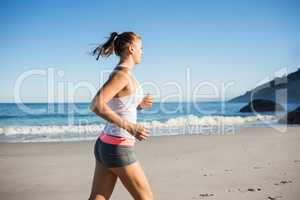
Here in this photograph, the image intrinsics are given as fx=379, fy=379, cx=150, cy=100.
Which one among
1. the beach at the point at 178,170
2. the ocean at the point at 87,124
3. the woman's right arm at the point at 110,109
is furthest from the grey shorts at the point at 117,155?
the ocean at the point at 87,124

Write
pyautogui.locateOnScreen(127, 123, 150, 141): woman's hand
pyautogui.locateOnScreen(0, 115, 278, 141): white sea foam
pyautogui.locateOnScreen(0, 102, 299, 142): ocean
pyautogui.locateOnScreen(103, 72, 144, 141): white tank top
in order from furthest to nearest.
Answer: pyautogui.locateOnScreen(0, 102, 299, 142): ocean → pyautogui.locateOnScreen(0, 115, 278, 141): white sea foam → pyautogui.locateOnScreen(103, 72, 144, 141): white tank top → pyautogui.locateOnScreen(127, 123, 150, 141): woman's hand

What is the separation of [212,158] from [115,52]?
16.4 feet

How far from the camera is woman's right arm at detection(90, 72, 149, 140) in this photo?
2477 mm

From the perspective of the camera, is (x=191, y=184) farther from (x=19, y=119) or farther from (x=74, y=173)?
(x=19, y=119)

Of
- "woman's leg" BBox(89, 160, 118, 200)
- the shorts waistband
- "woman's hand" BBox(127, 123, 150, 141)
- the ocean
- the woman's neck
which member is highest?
the woman's neck

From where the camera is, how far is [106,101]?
2486 millimetres

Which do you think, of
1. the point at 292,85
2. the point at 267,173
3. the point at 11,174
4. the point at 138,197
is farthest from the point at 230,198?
the point at 292,85

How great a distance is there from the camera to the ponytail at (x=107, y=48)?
295cm

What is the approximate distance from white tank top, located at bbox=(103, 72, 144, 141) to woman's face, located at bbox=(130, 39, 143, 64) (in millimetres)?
254

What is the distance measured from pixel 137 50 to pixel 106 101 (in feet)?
1.88

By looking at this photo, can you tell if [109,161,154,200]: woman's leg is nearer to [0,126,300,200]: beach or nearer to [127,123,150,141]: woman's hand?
[127,123,150,141]: woman's hand

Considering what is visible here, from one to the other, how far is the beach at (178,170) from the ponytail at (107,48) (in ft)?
7.75

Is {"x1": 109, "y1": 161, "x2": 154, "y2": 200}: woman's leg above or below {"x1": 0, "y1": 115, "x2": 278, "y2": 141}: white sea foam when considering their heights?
above

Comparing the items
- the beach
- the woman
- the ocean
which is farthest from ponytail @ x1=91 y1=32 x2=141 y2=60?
the ocean
